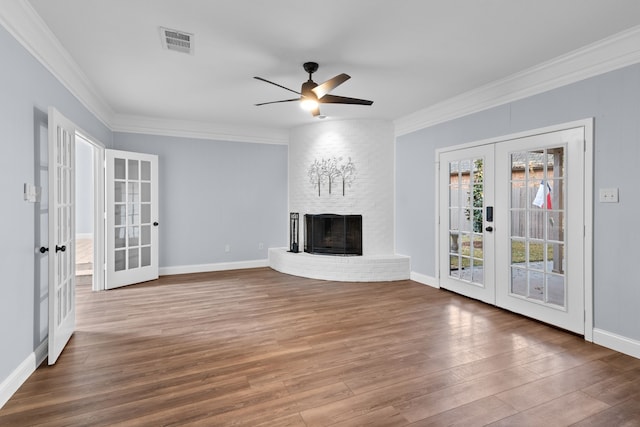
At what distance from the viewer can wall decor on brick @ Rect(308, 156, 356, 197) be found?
5715mm

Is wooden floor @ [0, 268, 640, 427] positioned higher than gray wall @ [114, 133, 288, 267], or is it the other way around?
gray wall @ [114, 133, 288, 267]

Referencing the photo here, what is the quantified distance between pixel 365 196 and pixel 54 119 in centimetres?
420

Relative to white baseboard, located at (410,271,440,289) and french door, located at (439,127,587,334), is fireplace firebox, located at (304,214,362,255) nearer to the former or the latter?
white baseboard, located at (410,271,440,289)

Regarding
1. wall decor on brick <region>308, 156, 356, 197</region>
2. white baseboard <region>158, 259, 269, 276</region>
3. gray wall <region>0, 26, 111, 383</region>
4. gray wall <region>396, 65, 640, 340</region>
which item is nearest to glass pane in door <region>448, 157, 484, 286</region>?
gray wall <region>396, 65, 640, 340</region>

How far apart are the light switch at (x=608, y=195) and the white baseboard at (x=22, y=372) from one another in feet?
15.3

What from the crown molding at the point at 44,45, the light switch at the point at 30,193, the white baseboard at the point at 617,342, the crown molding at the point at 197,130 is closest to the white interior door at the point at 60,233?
the light switch at the point at 30,193

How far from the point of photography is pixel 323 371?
2.49 m

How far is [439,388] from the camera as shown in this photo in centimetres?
225

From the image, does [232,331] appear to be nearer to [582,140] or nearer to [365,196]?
[365,196]

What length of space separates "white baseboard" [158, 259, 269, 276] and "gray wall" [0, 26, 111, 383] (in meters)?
3.10

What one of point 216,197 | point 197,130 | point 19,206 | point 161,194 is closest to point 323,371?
point 19,206

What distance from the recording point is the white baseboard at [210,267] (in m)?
5.75

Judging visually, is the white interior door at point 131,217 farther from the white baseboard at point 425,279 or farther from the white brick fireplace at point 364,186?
the white baseboard at point 425,279

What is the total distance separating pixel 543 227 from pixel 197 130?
527cm
